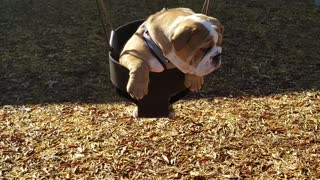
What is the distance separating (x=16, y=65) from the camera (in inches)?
201

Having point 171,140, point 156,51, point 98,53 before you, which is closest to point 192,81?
point 156,51

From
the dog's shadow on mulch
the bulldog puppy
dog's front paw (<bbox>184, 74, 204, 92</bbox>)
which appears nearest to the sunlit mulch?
the dog's shadow on mulch

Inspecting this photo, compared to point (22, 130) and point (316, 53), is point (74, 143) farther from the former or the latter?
point (316, 53)

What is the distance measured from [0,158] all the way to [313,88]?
8.82ft

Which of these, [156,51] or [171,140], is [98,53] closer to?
[171,140]

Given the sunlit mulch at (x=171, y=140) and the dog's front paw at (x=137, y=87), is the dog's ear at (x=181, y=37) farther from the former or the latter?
the sunlit mulch at (x=171, y=140)

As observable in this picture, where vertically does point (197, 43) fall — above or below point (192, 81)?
above

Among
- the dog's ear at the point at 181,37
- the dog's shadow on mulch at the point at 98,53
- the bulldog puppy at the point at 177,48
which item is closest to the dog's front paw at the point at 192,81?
the bulldog puppy at the point at 177,48

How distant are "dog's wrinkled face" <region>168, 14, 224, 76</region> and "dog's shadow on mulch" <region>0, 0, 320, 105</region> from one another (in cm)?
252

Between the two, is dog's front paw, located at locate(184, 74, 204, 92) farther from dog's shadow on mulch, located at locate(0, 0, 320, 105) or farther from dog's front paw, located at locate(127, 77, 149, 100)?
dog's shadow on mulch, located at locate(0, 0, 320, 105)

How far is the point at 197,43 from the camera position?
194cm

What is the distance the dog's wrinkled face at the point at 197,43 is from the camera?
194 cm

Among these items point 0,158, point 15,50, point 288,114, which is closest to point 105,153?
point 0,158

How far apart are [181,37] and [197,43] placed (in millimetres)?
63
